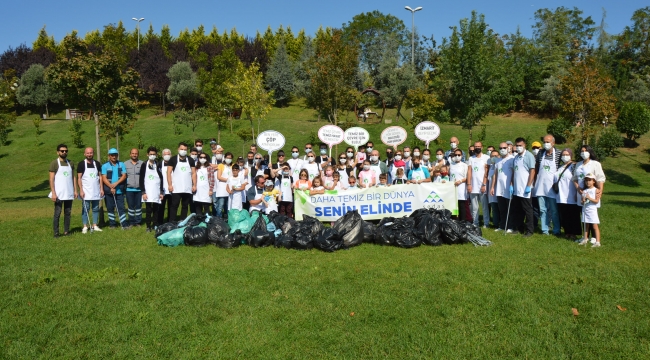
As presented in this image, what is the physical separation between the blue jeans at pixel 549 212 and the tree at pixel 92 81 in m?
12.8

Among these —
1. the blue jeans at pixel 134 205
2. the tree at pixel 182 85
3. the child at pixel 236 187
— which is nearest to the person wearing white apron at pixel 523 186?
the child at pixel 236 187

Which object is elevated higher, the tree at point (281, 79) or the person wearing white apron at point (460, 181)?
the tree at point (281, 79)

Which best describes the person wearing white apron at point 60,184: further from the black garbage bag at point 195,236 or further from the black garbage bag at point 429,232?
the black garbage bag at point 429,232

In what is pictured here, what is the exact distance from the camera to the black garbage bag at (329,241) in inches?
324

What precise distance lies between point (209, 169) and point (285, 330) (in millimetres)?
6844

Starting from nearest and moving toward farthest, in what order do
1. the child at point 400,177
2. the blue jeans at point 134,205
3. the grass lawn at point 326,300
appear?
1. the grass lawn at point 326,300
2. the blue jeans at point 134,205
3. the child at point 400,177

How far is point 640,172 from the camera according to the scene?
81.5 feet

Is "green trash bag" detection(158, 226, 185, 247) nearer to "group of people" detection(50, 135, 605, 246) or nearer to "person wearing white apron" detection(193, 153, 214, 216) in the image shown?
"group of people" detection(50, 135, 605, 246)

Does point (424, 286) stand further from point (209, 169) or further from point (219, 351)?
point (209, 169)

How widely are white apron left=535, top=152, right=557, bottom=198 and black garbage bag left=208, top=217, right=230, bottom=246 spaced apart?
21.1 feet

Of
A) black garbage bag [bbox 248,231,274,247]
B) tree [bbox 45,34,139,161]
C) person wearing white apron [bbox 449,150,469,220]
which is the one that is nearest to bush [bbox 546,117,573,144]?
person wearing white apron [bbox 449,150,469,220]

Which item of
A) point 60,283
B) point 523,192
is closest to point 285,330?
point 60,283

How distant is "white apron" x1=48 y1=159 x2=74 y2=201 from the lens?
1005cm

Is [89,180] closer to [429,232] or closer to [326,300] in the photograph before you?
[326,300]
